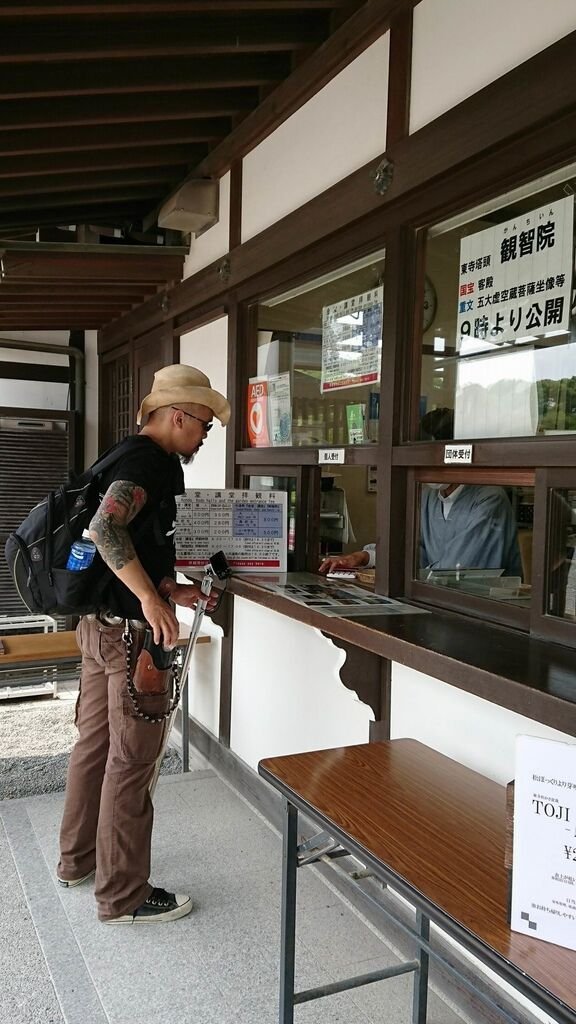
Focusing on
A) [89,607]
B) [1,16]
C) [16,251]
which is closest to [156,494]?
[89,607]

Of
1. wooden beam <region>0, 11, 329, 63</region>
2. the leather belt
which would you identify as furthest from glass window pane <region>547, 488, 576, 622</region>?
wooden beam <region>0, 11, 329, 63</region>

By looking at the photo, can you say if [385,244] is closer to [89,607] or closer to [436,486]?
[436,486]

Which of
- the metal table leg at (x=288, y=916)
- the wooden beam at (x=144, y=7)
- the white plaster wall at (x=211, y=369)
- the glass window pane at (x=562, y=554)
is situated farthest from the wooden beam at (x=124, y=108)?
the metal table leg at (x=288, y=916)

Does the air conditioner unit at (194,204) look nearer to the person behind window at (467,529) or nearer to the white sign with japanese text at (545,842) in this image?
the person behind window at (467,529)

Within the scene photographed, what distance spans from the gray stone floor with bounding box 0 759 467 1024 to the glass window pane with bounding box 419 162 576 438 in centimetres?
171

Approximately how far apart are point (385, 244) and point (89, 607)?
1592 mm

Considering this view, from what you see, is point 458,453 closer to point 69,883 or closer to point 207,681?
point 69,883

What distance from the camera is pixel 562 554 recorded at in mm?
1928

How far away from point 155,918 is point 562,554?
6.12 feet

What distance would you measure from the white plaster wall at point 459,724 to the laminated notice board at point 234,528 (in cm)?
79

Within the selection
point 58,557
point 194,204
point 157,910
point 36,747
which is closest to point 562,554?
point 58,557

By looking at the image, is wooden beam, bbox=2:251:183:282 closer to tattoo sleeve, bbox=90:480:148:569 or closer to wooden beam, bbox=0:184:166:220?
wooden beam, bbox=0:184:166:220

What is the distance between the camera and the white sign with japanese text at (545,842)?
46.9 inches

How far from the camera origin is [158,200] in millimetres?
4473
